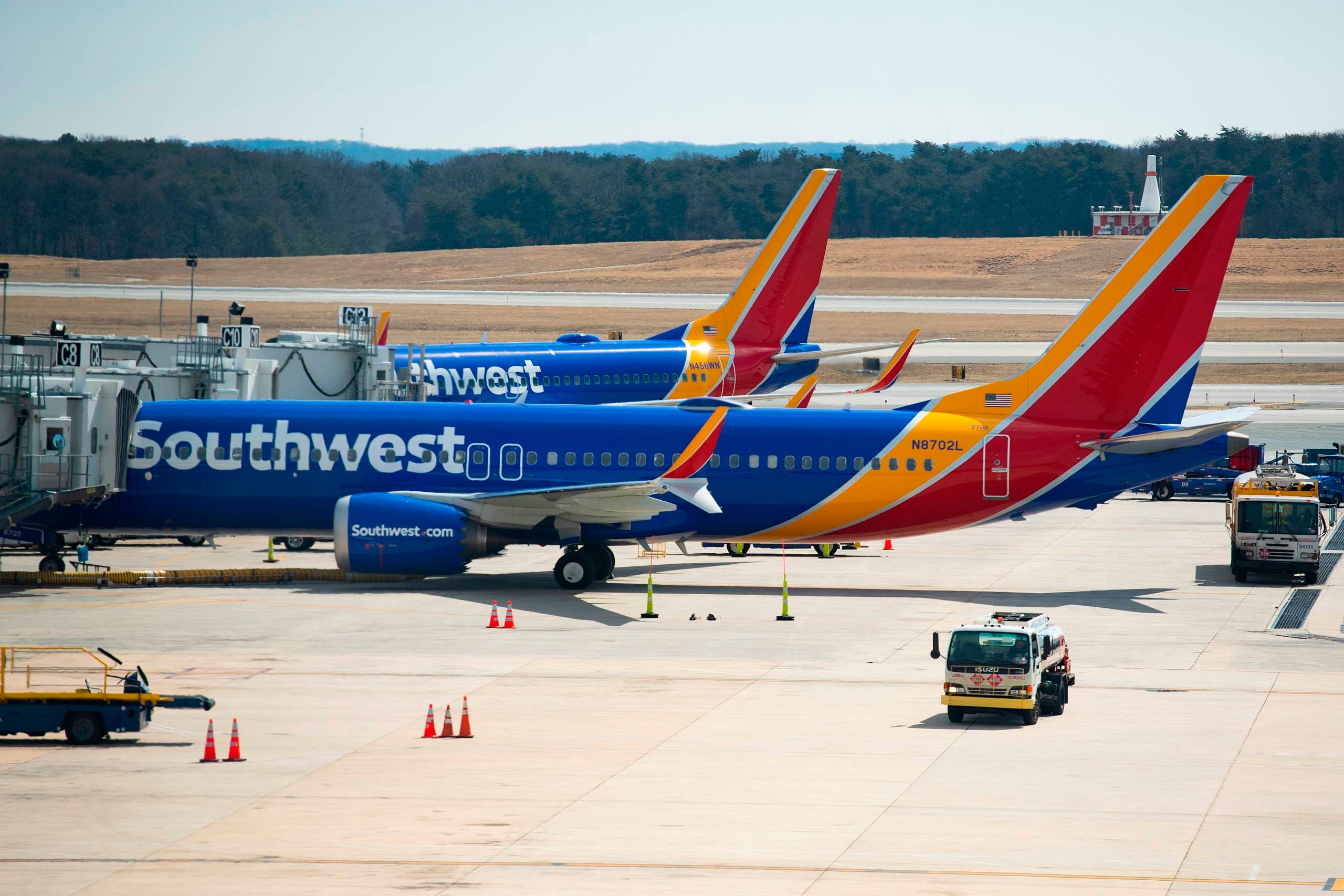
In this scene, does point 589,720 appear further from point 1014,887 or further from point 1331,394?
point 1331,394

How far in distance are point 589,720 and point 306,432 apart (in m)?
16.2

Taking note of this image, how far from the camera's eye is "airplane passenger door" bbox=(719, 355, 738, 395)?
6256 centimetres

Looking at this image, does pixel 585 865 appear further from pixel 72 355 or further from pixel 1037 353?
pixel 1037 353

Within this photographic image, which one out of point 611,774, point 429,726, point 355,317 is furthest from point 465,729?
point 355,317

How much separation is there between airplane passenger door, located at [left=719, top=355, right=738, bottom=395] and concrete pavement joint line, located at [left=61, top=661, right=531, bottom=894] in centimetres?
3774

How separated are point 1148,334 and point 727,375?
25.1 meters

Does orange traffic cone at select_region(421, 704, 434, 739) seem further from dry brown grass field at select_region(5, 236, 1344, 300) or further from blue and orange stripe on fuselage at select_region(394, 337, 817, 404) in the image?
dry brown grass field at select_region(5, 236, 1344, 300)

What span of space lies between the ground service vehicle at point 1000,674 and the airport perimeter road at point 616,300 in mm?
111406

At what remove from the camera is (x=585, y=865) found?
19031mm

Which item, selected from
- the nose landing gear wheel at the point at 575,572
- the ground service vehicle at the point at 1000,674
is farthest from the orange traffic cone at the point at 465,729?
the nose landing gear wheel at the point at 575,572

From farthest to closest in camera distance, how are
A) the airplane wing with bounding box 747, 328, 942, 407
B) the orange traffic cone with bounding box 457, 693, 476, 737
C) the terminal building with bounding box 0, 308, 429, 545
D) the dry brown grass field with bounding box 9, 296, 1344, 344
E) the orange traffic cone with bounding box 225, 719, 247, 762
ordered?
the dry brown grass field with bounding box 9, 296, 1344, 344, the airplane wing with bounding box 747, 328, 942, 407, the terminal building with bounding box 0, 308, 429, 545, the orange traffic cone with bounding box 457, 693, 476, 737, the orange traffic cone with bounding box 225, 719, 247, 762

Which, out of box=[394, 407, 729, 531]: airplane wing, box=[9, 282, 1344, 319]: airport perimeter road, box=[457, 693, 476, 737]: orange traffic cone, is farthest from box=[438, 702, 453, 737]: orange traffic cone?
box=[9, 282, 1344, 319]: airport perimeter road

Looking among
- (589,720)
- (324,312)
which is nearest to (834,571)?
(589,720)

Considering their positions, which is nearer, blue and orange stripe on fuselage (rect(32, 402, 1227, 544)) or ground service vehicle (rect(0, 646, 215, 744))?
ground service vehicle (rect(0, 646, 215, 744))
